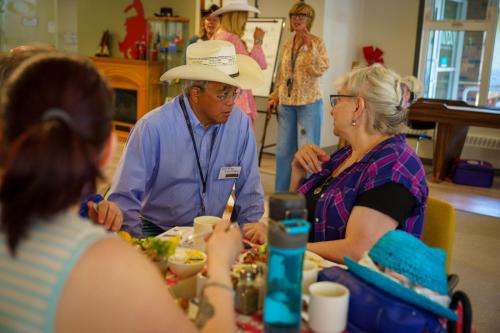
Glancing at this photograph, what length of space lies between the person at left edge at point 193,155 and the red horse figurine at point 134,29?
19.5ft

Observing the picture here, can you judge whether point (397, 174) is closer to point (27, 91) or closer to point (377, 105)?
point (377, 105)

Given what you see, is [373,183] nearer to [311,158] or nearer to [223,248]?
[311,158]

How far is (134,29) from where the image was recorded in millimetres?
8016

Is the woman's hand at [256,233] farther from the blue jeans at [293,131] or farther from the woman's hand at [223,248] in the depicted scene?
the blue jeans at [293,131]

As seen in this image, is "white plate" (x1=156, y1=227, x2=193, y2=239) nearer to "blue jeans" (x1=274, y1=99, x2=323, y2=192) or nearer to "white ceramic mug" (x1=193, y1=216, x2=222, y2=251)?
"white ceramic mug" (x1=193, y1=216, x2=222, y2=251)

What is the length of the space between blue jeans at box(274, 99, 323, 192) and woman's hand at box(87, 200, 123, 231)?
320cm

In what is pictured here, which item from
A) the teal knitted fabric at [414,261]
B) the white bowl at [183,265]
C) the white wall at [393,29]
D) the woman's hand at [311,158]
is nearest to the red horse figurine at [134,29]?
the white wall at [393,29]

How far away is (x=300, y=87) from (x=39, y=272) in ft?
13.3

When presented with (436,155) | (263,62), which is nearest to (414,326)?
(263,62)

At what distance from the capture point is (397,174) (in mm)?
1751

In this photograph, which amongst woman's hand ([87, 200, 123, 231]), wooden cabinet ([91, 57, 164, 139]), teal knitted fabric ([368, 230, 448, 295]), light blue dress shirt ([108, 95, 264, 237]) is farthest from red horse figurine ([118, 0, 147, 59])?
teal knitted fabric ([368, 230, 448, 295])

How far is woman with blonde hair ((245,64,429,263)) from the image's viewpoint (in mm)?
1718

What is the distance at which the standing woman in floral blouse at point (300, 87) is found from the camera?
467 cm

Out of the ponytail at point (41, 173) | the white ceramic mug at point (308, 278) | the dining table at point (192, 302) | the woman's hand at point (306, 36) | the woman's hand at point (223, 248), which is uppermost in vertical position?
the woman's hand at point (306, 36)
